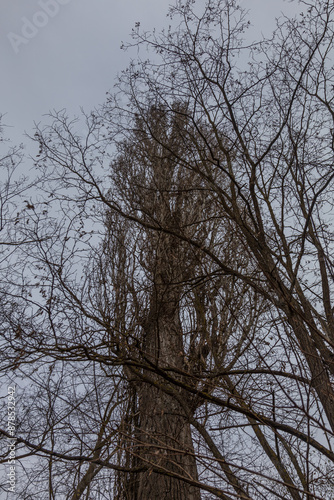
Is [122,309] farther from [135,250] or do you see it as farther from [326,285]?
[326,285]

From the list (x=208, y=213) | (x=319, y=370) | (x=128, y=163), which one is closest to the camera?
(x=319, y=370)

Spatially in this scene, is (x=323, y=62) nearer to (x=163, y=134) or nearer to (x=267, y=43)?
(x=267, y=43)

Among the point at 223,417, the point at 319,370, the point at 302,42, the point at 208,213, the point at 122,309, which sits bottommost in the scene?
the point at 319,370

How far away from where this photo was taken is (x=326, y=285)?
2.43m

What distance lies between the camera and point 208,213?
5.46 metres

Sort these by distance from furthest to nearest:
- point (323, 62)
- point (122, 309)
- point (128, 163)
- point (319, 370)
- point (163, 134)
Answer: point (128, 163) < point (122, 309) < point (163, 134) < point (323, 62) < point (319, 370)

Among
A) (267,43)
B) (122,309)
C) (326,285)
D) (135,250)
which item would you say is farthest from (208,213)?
(326,285)

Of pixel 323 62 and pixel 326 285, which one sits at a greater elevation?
pixel 323 62

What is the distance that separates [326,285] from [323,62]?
148 cm

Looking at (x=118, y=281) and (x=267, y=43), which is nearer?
(x=267, y=43)

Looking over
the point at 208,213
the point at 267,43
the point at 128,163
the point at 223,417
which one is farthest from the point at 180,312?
the point at 267,43

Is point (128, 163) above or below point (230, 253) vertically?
above

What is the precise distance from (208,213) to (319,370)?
3.68 m

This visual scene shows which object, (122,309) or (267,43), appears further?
(122,309)
